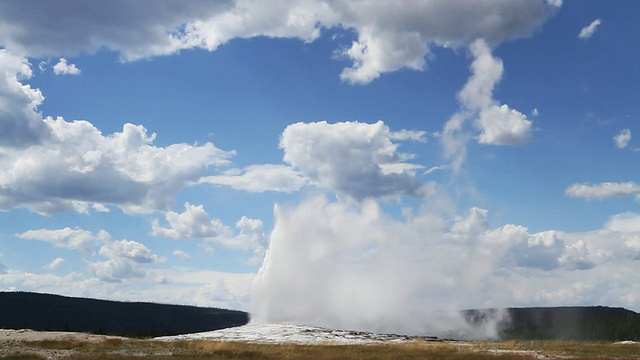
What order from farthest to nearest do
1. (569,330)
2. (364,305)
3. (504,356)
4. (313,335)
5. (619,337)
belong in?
(569,330), (619,337), (364,305), (313,335), (504,356)

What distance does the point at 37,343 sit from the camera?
56906 millimetres

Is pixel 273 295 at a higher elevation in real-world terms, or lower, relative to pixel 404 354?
higher

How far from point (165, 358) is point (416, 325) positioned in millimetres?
121560

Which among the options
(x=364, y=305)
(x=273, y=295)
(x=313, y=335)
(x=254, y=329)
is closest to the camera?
(x=313, y=335)

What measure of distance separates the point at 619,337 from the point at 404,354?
5769 inches

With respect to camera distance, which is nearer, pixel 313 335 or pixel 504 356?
pixel 504 356

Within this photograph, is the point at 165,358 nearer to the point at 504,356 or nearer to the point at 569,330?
the point at 504,356

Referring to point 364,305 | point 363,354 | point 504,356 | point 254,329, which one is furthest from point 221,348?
point 364,305

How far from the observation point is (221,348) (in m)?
57.9

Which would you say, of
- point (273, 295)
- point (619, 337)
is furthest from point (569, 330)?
point (273, 295)

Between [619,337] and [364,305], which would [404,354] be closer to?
[364,305]

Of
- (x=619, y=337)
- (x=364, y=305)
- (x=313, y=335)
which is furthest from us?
(x=619, y=337)

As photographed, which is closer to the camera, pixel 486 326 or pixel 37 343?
pixel 37 343

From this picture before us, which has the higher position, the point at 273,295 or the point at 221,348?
the point at 273,295
